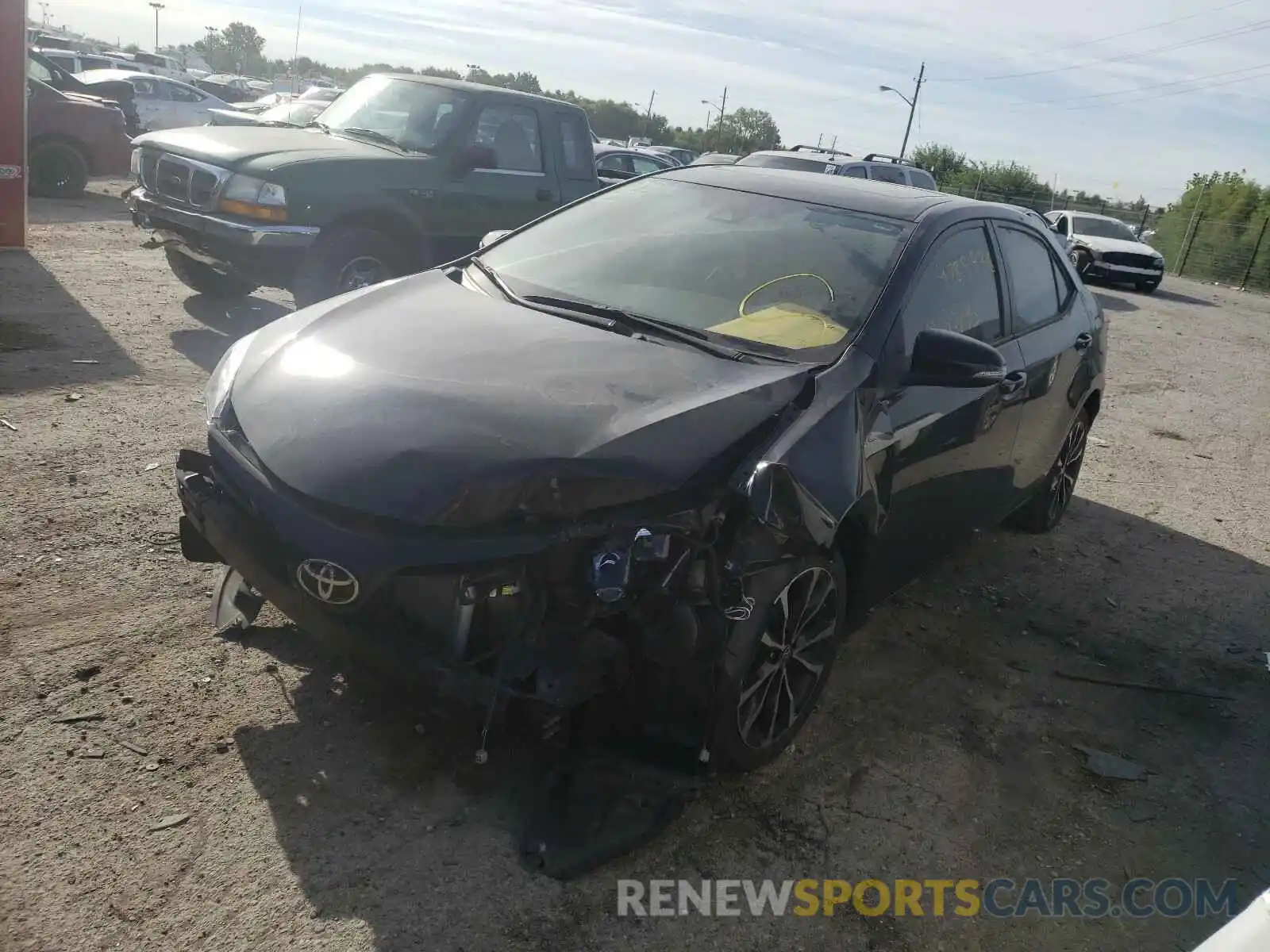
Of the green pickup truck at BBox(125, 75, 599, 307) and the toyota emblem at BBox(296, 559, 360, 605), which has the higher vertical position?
the green pickup truck at BBox(125, 75, 599, 307)

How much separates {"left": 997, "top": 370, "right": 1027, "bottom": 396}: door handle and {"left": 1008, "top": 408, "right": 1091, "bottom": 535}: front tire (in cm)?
121

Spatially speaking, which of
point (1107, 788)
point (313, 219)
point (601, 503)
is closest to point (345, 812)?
point (601, 503)

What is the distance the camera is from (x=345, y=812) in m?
2.75

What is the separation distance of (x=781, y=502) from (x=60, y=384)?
15.6ft

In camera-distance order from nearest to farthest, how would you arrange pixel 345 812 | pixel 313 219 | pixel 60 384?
1. pixel 345 812
2. pixel 60 384
3. pixel 313 219

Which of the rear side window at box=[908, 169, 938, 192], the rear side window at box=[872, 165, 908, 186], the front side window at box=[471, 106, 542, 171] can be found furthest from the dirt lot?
the rear side window at box=[908, 169, 938, 192]

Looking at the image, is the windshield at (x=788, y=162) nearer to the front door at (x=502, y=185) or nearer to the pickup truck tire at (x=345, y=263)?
the front door at (x=502, y=185)

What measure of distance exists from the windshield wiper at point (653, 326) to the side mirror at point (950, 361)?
586 millimetres

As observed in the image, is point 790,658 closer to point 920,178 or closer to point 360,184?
point 360,184

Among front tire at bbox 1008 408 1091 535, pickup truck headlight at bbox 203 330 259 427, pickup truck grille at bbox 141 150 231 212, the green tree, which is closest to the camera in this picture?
pickup truck headlight at bbox 203 330 259 427

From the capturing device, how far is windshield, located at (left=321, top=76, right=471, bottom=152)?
311 inches

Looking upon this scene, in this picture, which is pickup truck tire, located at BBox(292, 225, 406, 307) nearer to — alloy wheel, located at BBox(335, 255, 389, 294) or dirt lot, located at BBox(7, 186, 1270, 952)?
alloy wheel, located at BBox(335, 255, 389, 294)

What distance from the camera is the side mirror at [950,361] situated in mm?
3357

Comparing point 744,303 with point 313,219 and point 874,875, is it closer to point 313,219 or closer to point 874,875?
point 874,875
